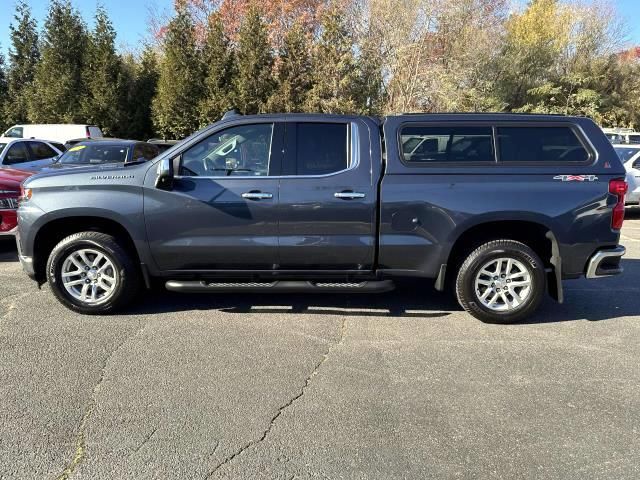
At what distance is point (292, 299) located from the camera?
17.6 feet

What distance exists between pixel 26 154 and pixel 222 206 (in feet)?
28.0

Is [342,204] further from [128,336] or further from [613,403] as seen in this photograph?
[613,403]

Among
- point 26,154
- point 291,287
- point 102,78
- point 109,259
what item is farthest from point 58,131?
point 291,287

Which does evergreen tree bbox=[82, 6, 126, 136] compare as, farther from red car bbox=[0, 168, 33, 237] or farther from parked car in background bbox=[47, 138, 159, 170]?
red car bbox=[0, 168, 33, 237]

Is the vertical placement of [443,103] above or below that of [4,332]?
above

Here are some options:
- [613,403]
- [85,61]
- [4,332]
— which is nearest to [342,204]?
[613,403]

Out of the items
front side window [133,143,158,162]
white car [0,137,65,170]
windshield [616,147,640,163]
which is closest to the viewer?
white car [0,137,65,170]

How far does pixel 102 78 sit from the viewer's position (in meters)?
24.5

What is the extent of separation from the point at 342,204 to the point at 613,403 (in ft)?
8.32

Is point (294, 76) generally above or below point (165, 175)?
above

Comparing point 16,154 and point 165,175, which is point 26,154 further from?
point 165,175

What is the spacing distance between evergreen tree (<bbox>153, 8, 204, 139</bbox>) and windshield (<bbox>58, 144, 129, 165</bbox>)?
13496 millimetres

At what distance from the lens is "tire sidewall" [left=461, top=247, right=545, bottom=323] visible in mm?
4613

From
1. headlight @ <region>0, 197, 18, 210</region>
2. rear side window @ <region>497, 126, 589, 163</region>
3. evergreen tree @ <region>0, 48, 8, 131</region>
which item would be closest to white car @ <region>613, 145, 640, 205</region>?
rear side window @ <region>497, 126, 589, 163</region>
